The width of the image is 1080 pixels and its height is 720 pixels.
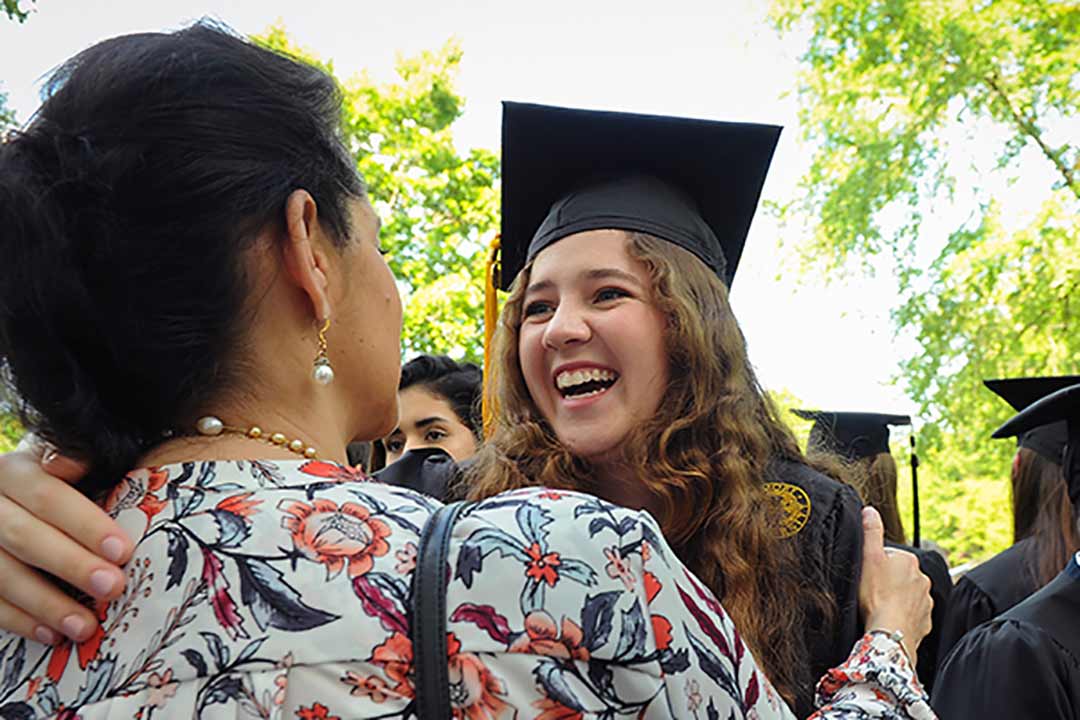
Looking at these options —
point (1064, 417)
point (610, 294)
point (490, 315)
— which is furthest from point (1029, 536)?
point (610, 294)

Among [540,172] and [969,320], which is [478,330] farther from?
[540,172]

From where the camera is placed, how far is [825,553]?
7.64 ft

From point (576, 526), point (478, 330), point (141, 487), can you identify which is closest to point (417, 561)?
point (576, 526)

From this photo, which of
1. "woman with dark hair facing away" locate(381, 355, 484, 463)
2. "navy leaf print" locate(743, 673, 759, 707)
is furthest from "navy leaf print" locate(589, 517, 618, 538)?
"woman with dark hair facing away" locate(381, 355, 484, 463)

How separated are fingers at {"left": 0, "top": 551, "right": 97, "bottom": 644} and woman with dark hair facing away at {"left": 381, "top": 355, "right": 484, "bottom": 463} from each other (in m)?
3.24

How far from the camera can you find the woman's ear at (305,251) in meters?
1.27

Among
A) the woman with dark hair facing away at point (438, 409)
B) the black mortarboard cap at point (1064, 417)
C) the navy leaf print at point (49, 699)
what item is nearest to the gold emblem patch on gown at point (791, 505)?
the black mortarboard cap at point (1064, 417)

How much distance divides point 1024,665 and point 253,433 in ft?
7.42

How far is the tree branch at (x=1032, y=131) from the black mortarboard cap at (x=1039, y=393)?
716 centimetres

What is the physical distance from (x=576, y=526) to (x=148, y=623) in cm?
42

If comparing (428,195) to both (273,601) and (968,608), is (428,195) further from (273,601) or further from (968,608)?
(273,601)

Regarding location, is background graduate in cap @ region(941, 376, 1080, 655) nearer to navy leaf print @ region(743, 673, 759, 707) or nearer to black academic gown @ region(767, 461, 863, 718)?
black academic gown @ region(767, 461, 863, 718)

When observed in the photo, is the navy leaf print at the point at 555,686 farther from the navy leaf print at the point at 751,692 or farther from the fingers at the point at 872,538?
the fingers at the point at 872,538

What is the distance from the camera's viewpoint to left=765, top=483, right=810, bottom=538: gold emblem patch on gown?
2.37 m
